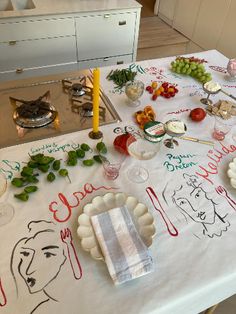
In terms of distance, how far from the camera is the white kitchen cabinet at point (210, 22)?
254 cm

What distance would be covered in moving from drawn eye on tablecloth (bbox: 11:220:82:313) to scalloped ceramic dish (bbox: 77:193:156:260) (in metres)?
0.04

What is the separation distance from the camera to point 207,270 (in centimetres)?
62

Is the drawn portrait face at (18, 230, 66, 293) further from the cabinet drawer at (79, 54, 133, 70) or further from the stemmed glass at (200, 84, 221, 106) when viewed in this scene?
the cabinet drawer at (79, 54, 133, 70)

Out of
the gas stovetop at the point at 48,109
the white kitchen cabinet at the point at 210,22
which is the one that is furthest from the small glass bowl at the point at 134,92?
the white kitchen cabinet at the point at 210,22

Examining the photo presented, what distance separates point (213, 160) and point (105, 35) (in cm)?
144

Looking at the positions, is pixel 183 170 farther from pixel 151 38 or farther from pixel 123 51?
pixel 151 38

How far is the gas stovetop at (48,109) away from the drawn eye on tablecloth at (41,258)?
36 centimetres

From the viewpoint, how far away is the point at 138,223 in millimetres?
693

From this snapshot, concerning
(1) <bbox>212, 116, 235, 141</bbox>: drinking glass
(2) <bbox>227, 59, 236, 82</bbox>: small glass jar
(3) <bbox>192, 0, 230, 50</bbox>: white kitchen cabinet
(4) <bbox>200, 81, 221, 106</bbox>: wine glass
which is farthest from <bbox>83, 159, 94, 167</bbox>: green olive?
(3) <bbox>192, 0, 230, 50</bbox>: white kitchen cabinet

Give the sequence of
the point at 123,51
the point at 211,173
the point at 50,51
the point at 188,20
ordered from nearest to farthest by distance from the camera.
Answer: the point at 211,173 → the point at 50,51 → the point at 123,51 → the point at 188,20

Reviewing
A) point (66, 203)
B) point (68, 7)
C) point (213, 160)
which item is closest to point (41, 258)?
point (66, 203)

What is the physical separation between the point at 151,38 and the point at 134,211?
281 centimetres

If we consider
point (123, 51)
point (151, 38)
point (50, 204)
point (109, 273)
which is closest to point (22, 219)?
point (50, 204)

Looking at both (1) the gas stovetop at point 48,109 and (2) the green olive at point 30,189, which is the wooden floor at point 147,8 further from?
(2) the green olive at point 30,189
